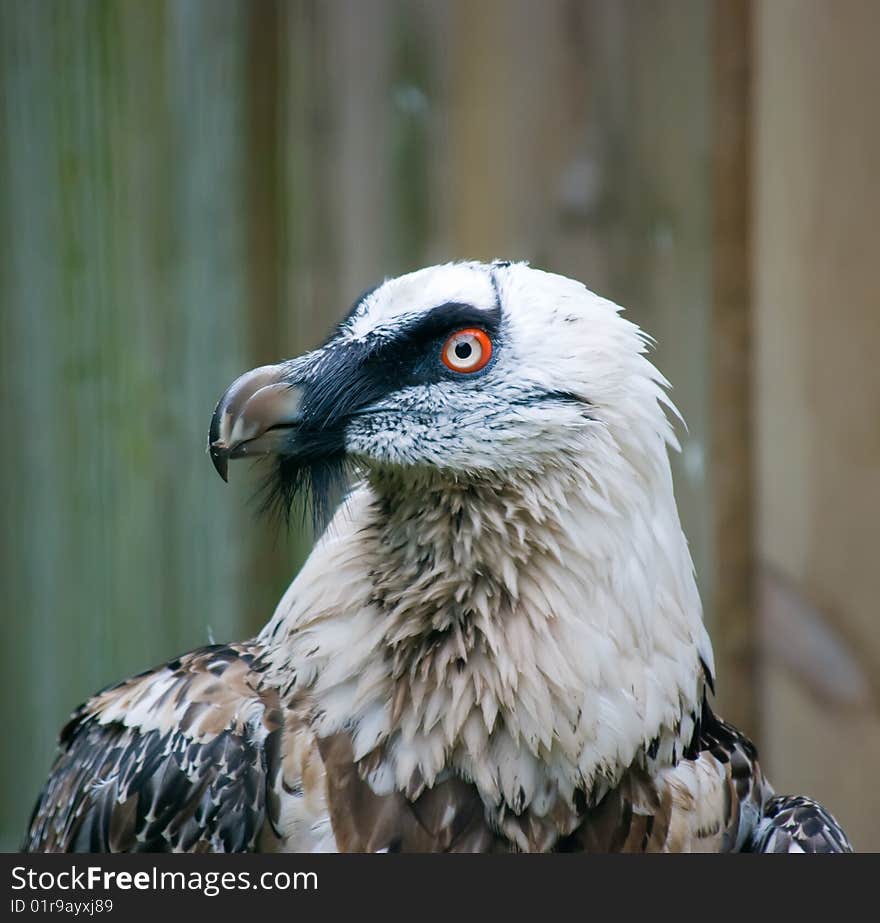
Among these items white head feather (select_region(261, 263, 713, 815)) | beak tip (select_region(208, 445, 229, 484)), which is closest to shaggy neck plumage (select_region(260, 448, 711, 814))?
white head feather (select_region(261, 263, 713, 815))

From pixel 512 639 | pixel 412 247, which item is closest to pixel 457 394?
pixel 512 639

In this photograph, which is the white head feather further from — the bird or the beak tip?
the beak tip

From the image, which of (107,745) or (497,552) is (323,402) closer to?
(497,552)

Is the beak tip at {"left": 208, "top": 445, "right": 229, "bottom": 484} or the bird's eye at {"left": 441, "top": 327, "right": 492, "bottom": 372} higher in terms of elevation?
the bird's eye at {"left": 441, "top": 327, "right": 492, "bottom": 372}

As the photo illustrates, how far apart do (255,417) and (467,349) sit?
13.8 inches

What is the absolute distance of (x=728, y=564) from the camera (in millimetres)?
2758

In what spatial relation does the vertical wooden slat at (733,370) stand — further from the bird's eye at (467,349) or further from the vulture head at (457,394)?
the bird's eye at (467,349)

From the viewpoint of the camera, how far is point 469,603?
1801 millimetres

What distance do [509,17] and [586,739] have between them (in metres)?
1.76

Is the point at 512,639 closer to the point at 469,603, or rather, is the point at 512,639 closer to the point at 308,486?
the point at 469,603

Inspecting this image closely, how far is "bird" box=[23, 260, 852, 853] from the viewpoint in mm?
1779

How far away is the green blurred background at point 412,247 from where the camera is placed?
2.66m

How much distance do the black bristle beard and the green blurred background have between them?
734mm

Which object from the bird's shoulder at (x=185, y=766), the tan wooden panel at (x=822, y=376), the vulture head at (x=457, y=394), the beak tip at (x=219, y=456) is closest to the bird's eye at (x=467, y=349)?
the vulture head at (x=457, y=394)
